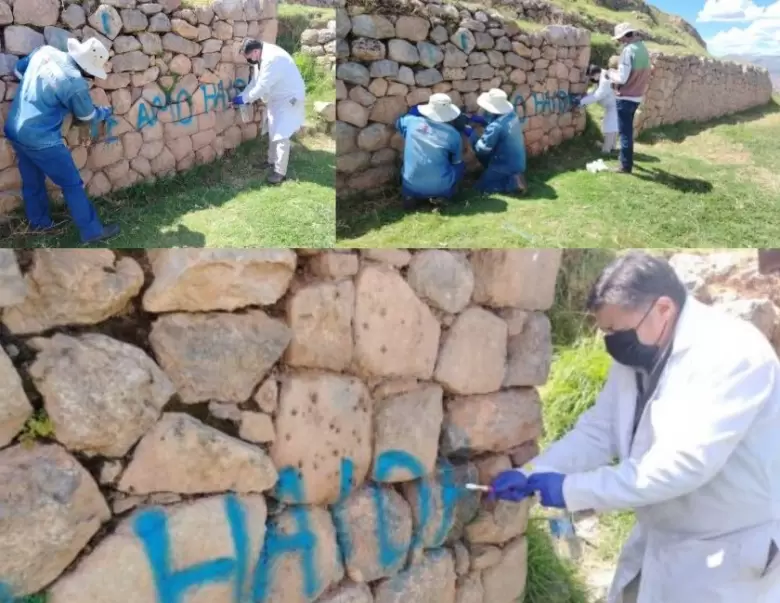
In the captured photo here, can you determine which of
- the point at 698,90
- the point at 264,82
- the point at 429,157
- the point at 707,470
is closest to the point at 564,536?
the point at 707,470

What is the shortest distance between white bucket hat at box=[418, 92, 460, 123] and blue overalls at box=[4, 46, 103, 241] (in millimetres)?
1720

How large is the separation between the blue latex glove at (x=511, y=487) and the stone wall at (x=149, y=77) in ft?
9.28

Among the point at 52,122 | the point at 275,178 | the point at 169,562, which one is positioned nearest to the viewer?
the point at 169,562

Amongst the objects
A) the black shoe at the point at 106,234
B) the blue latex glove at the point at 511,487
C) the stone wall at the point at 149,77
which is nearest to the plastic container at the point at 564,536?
the blue latex glove at the point at 511,487

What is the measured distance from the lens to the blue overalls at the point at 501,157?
Answer: 3.87m

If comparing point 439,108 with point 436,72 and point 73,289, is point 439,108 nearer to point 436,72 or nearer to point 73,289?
point 436,72

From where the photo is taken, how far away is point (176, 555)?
1753 millimetres

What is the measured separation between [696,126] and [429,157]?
246cm

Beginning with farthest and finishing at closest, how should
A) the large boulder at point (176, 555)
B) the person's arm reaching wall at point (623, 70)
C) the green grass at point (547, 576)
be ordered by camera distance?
the person's arm reaching wall at point (623, 70)
the green grass at point (547, 576)
the large boulder at point (176, 555)

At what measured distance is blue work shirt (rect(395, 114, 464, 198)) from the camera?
3709 mm

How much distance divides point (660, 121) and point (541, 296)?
294 cm

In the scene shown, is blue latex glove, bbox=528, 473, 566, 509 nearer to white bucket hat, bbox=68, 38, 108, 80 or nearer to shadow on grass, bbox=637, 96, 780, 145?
shadow on grass, bbox=637, 96, 780, 145

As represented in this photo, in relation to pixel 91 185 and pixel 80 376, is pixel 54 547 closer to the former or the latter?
pixel 80 376

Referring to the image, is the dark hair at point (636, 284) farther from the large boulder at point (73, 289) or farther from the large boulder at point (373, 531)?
the large boulder at point (73, 289)
